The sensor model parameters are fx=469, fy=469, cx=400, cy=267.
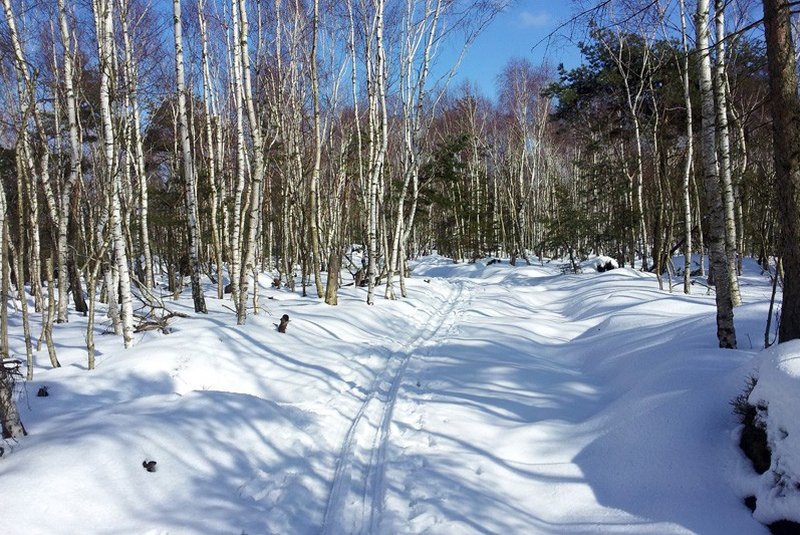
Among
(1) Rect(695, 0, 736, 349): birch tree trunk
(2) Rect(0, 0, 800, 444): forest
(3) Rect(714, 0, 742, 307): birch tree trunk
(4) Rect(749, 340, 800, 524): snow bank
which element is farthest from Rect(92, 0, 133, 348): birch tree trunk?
(3) Rect(714, 0, 742, 307): birch tree trunk

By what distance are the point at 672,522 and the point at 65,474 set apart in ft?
13.8

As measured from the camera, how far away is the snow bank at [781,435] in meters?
2.77

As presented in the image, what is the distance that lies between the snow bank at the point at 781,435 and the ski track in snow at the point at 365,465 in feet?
8.33

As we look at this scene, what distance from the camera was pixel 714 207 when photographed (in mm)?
6008

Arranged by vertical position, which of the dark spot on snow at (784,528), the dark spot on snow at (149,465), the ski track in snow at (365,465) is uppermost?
the dark spot on snow at (149,465)

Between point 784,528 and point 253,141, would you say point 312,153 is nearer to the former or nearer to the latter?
point 253,141

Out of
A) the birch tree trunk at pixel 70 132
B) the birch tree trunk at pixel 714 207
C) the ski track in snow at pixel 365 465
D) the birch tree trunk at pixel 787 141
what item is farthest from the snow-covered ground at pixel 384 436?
the birch tree trunk at pixel 70 132

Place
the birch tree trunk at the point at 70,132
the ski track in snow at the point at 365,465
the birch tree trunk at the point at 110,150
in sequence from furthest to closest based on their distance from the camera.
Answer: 1. the birch tree trunk at the point at 70,132
2. the birch tree trunk at the point at 110,150
3. the ski track in snow at the point at 365,465

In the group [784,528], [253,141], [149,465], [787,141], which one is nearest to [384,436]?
[149,465]

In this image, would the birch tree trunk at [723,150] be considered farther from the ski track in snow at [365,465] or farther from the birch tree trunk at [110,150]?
the birch tree trunk at [110,150]

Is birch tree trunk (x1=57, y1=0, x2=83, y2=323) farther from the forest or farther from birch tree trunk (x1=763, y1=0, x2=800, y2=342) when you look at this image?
birch tree trunk (x1=763, y1=0, x2=800, y2=342)

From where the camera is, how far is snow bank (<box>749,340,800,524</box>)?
9.09 ft

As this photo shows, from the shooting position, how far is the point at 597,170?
22.7 metres

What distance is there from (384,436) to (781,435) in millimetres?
3296
